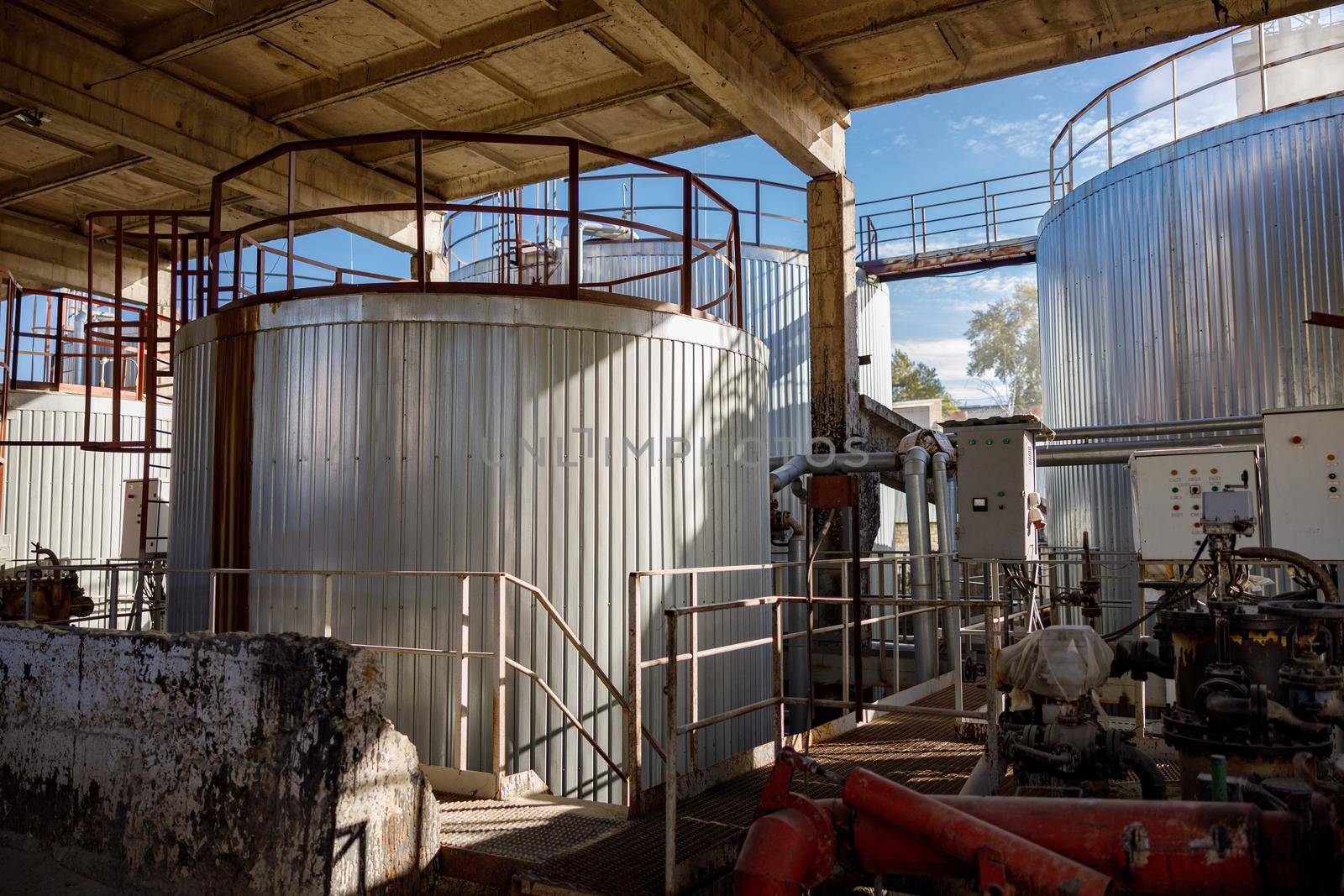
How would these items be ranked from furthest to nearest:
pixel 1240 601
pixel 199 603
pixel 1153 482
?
pixel 1153 482
pixel 199 603
pixel 1240 601

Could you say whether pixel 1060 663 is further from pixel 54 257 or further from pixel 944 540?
pixel 54 257

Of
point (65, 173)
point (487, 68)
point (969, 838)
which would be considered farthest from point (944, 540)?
point (65, 173)

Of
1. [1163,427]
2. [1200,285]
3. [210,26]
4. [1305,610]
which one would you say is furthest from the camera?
[1200,285]

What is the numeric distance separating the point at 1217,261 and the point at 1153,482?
18.8 feet

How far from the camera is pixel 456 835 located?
248 inches

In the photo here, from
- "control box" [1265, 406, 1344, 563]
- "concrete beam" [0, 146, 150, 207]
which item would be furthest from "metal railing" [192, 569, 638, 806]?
"concrete beam" [0, 146, 150, 207]

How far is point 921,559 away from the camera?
496 inches

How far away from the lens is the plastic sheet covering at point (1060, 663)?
636 centimetres

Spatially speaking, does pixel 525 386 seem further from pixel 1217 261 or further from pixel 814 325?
pixel 1217 261

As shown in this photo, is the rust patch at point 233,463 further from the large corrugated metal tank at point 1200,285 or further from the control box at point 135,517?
the large corrugated metal tank at point 1200,285

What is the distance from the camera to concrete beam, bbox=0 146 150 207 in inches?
610

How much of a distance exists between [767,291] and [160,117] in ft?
40.5

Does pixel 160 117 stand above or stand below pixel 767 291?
above

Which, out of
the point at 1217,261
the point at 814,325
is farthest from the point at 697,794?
the point at 1217,261
